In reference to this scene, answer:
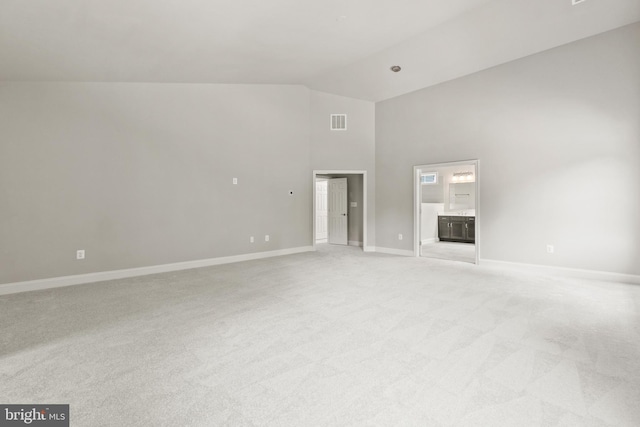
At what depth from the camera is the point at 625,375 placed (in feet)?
7.11

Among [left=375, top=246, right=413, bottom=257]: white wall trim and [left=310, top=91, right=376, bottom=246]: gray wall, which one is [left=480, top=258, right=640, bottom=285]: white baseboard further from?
[left=310, top=91, right=376, bottom=246]: gray wall

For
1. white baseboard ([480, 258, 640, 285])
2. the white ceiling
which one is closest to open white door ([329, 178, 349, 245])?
the white ceiling

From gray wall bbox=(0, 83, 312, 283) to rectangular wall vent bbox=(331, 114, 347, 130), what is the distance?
641mm

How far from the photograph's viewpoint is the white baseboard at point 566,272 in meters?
4.52

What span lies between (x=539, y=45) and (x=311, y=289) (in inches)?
205

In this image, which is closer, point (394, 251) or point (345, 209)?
point (394, 251)

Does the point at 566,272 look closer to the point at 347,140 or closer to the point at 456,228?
the point at 456,228

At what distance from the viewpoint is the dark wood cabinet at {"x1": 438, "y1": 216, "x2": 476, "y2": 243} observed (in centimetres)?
898

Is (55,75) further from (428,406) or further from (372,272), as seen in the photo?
(428,406)

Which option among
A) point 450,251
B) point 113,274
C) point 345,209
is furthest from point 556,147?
point 113,274

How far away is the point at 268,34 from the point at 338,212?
547 cm

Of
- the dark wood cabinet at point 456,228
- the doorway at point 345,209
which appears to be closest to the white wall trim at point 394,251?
the doorway at point 345,209

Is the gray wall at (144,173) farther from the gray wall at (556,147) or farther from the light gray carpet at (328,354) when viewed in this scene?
the gray wall at (556,147)

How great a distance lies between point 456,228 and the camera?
9.26m
